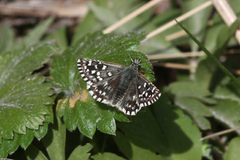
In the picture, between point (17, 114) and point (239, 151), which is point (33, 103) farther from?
point (239, 151)

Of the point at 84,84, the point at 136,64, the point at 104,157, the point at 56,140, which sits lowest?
the point at 104,157

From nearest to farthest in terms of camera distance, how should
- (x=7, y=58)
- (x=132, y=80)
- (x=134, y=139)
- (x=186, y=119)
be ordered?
(x=132, y=80), (x=134, y=139), (x=186, y=119), (x=7, y=58)

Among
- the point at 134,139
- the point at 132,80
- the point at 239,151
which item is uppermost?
the point at 132,80

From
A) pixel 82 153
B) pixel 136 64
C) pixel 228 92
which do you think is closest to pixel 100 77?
pixel 136 64

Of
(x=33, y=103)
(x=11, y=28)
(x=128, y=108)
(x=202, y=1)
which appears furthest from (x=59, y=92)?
(x=11, y=28)

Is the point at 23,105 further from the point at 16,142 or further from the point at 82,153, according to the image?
the point at 82,153

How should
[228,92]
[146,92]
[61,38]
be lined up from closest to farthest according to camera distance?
[146,92] → [228,92] → [61,38]
